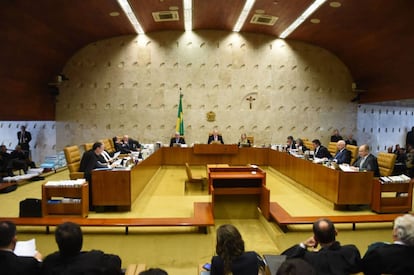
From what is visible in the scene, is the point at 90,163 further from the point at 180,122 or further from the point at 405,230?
the point at 180,122

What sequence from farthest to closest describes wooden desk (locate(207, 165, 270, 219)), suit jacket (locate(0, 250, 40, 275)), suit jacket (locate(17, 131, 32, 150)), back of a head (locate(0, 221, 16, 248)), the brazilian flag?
the brazilian flag < suit jacket (locate(17, 131, 32, 150)) < wooden desk (locate(207, 165, 270, 219)) < back of a head (locate(0, 221, 16, 248)) < suit jacket (locate(0, 250, 40, 275))

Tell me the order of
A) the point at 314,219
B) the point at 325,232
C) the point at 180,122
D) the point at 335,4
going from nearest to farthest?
the point at 325,232
the point at 314,219
the point at 335,4
the point at 180,122

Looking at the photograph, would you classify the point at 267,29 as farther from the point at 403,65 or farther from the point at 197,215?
the point at 197,215

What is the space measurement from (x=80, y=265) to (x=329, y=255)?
151 cm

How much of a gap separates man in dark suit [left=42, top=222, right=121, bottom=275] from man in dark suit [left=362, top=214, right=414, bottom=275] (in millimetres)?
1613

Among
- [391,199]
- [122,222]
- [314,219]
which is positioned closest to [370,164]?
[391,199]

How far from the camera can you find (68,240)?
1.80m

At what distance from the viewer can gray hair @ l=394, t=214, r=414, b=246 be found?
6.29ft

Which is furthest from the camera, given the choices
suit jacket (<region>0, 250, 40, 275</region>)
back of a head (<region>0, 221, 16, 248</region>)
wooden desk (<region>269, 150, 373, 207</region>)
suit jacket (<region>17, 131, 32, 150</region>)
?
suit jacket (<region>17, 131, 32, 150</region>)

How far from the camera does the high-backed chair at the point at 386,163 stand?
510cm

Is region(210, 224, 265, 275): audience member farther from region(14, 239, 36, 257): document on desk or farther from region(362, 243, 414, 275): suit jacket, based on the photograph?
region(14, 239, 36, 257): document on desk

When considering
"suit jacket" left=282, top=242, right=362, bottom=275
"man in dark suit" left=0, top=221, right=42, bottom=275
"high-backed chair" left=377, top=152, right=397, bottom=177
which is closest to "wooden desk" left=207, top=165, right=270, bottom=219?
"high-backed chair" left=377, top=152, right=397, bottom=177

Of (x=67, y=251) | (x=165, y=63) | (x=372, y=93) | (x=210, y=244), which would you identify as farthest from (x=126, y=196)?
(x=372, y=93)

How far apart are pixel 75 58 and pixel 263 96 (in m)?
6.92
